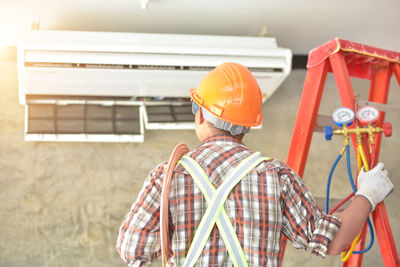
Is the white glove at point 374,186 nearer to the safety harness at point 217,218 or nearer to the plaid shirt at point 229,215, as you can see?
the plaid shirt at point 229,215

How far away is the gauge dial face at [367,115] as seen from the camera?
1652 millimetres

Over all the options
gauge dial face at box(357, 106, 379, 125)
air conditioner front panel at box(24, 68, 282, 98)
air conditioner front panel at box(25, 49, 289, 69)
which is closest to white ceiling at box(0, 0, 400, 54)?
air conditioner front panel at box(25, 49, 289, 69)

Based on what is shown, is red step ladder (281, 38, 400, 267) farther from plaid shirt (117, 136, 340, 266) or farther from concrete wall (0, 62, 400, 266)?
concrete wall (0, 62, 400, 266)

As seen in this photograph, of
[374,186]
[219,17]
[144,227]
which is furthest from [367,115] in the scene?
[219,17]

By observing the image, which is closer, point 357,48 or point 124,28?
point 357,48

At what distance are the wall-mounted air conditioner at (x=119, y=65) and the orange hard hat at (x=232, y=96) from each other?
1580mm

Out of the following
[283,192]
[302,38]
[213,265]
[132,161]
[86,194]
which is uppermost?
[302,38]

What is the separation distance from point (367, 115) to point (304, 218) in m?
0.64

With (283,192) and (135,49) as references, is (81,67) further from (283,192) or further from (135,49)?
(283,192)

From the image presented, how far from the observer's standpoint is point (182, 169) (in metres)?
1.17

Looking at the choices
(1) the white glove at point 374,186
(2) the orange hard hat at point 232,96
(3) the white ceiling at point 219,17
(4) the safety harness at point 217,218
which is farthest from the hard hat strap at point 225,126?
(3) the white ceiling at point 219,17

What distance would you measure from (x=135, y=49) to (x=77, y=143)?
0.98 m

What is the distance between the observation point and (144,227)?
1144 millimetres

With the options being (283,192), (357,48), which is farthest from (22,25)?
(283,192)
